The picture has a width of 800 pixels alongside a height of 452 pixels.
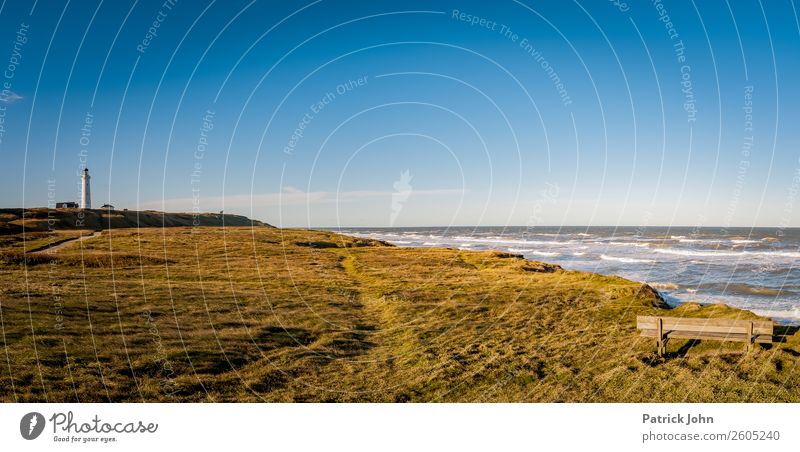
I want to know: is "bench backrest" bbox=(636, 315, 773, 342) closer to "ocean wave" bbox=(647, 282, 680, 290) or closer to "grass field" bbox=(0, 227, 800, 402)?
"grass field" bbox=(0, 227, 800, 402)

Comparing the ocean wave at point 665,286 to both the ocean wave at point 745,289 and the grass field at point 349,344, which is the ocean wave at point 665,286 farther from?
the grass field at point 349,344

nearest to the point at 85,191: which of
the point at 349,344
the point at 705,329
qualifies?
the point at 349,344

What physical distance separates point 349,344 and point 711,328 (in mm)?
12441

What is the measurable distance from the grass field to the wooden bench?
1.48 feet

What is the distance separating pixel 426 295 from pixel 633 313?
11.8 m

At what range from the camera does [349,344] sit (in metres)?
19.0

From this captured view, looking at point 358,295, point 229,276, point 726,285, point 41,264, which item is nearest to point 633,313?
point 358,295

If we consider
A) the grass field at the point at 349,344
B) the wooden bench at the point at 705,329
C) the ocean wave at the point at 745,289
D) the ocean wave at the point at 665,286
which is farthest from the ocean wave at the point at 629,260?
the wooden bench at the point at 705,329

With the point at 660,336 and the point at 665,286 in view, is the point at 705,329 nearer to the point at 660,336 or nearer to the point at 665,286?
the point at 660,336

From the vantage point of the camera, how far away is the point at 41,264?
3581cm

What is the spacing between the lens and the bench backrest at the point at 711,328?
1491 cm

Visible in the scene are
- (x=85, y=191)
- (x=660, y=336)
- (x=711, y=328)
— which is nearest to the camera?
(x=711, y=328)

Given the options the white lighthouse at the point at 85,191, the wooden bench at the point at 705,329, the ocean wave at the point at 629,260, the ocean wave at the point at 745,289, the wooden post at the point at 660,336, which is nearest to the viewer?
the wooden bench at the point at 705,329

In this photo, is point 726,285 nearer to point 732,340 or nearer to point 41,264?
point 732,340
